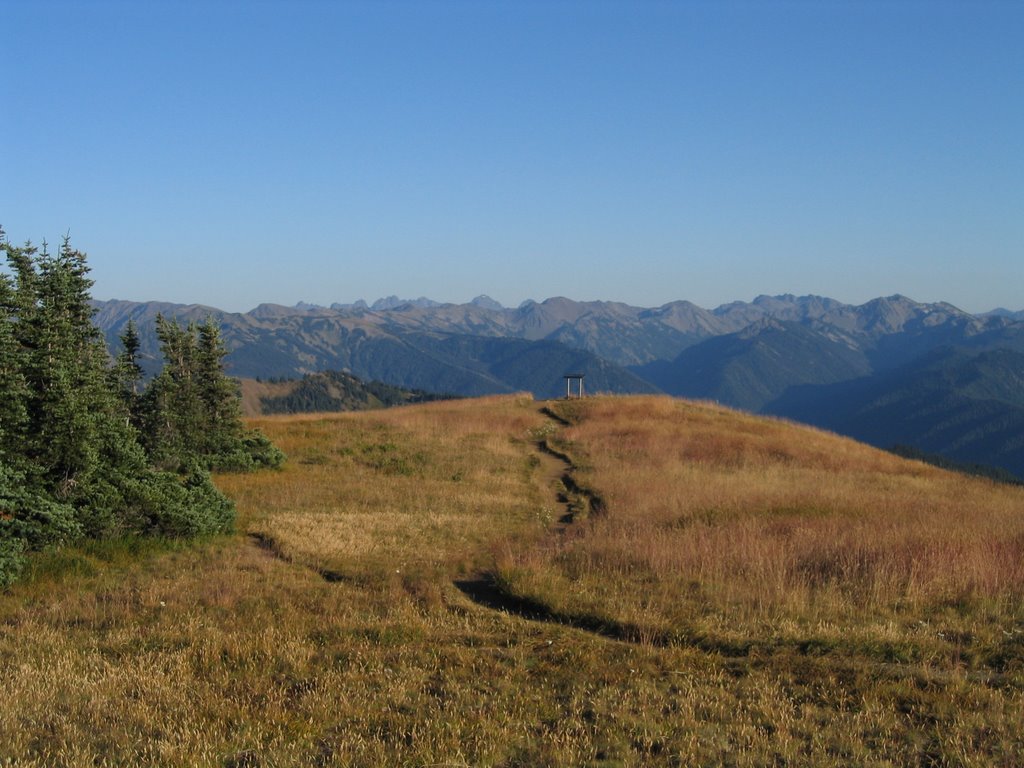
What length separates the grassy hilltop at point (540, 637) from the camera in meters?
6.45

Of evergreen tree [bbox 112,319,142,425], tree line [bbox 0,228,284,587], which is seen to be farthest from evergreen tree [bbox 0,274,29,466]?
evergreen tree [bbox 112,319,142,425]

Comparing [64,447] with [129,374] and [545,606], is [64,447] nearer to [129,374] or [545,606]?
[129,374]

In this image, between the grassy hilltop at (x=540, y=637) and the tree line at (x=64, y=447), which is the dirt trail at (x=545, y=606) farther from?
the tree line at (x=64, y=447)

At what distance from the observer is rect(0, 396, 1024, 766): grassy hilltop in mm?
6453

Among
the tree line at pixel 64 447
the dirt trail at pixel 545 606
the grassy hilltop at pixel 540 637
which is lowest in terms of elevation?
the dirt trail at pixel 545 606

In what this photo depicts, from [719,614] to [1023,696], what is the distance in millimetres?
3798

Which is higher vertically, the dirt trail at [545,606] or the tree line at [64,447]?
the tree line at [64,447]

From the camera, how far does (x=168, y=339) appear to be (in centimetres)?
2434

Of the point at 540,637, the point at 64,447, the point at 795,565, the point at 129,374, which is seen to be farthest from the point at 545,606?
the point at 129,374

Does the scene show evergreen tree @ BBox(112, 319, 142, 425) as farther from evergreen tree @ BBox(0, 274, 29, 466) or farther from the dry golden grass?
the dry golden grass

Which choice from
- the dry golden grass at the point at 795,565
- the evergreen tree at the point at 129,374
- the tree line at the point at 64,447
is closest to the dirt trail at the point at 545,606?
the dry golden grass at the point at 795,565

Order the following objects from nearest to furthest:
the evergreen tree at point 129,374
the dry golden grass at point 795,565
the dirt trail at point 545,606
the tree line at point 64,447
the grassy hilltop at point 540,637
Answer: the grassy hilltop at point 540,637
the dry golden grass at point 795,565
the dirt trail at point 545,606
the tree line at point 64,447
the evergreen tree at point 129,374

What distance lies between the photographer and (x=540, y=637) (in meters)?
9.68

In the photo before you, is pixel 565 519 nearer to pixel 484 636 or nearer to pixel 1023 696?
pixel 484 636
